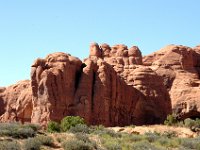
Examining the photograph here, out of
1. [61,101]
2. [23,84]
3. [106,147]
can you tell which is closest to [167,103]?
[61,101]

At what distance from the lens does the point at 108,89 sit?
167 ft

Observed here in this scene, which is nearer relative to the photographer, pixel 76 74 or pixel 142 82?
pixel 76 74

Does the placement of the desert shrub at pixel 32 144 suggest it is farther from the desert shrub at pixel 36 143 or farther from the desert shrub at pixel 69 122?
the desert shrub at pixel 69 122

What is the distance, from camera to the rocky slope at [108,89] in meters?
48.1

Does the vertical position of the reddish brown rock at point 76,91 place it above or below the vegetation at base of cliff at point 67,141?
above

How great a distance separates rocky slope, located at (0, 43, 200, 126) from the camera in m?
48.1

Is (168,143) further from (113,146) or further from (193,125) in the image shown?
(193,125)

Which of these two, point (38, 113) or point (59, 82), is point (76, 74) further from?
point (38, 113)

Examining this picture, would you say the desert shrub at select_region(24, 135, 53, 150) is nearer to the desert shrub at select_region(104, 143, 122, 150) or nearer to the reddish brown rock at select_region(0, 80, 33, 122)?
the desert shrub at select_region(104, 143, 122, 150)

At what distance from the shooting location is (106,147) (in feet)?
80.2

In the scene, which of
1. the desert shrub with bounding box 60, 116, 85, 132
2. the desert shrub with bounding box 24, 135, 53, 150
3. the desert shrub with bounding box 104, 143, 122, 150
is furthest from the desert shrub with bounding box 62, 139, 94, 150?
the desert shrub with bounding box 60, 116, 85, 132

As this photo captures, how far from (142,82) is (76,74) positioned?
9.86 m

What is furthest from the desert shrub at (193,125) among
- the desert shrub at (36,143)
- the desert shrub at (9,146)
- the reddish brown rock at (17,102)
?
the desert shrub at (9,146)

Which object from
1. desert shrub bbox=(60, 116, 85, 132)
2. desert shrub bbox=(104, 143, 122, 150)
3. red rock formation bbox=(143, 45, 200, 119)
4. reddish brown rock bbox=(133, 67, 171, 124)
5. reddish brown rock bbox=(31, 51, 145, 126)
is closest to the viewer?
desert shrub bbox=(104, 143, 122, 150)
